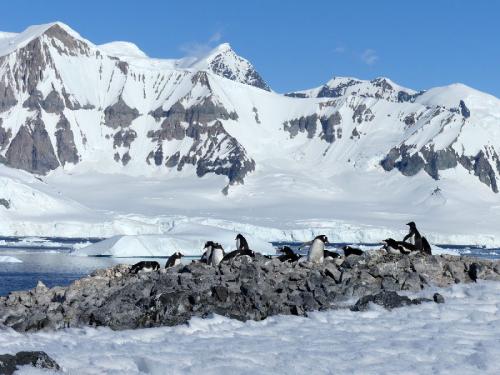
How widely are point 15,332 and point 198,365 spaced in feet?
20.4

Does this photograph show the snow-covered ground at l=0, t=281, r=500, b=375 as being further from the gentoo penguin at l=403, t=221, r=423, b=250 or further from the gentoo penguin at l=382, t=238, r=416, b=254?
the gentoo penguin at l=403, t=221, r=423, b=250

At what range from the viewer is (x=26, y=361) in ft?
38.7

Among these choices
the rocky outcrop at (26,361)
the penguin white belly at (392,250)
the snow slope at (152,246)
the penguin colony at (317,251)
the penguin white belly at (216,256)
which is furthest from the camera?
the snow slope at (152,246)

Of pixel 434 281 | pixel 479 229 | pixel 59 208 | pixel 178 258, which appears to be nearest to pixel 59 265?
pixel 178 258

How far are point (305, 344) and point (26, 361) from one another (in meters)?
5.27

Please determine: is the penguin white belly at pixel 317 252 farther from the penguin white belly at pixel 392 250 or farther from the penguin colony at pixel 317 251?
the penguin white belly at pixel 392 250

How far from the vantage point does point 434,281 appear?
68.7ft

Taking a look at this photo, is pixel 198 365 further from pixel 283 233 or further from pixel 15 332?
pixel 283 233

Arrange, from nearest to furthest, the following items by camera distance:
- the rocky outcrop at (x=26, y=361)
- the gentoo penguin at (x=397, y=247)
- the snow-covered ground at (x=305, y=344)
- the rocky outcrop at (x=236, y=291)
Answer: the rocky outcrop at (x=26, y=361) → the snow-covered ground at (x=305, y=344) → the rocky outcrop at (x=236, y=291) → the gentoo penguin at (x=397, y=247)

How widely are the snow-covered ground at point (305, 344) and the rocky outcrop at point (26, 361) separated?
0.61ft

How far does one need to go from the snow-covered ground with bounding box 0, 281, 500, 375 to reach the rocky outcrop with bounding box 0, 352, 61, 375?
19 centimetres

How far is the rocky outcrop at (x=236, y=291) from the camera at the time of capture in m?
18.0

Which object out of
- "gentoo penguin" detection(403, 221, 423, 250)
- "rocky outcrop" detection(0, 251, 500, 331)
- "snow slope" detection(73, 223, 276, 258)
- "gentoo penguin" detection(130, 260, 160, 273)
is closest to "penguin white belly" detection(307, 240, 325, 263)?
"rocky outcrop" detection(0, 251, 500, 331)

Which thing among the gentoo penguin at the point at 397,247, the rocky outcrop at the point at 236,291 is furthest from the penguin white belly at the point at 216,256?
the gentoo penguin at the point at 397,247
